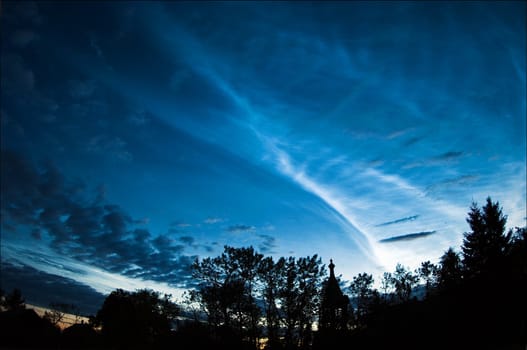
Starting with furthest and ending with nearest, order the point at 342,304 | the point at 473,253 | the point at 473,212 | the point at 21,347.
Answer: the point at 21,347 < the point at 473,212 < the point at 473,253 < the point at 342,304

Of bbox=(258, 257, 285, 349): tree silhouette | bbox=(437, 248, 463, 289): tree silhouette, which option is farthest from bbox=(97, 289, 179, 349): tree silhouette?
bbox=(437, 248, 463, 289): tree silhouette

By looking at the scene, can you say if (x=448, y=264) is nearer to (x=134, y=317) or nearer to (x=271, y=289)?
(x=271, y=289)

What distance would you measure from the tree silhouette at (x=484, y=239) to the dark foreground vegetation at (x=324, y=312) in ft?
0.41

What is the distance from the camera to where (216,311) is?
41.9 meters

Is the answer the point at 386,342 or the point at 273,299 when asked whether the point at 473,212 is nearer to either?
the point at 273,299

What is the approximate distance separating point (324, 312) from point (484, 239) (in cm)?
2674

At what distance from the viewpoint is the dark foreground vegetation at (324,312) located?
20.1 meters

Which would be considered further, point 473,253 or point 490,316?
point 473,253

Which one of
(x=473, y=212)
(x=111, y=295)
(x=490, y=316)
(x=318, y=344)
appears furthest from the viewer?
(x=111, y=295)

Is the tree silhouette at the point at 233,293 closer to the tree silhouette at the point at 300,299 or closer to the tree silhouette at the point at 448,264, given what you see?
the tree silhouette at the point at 300,299

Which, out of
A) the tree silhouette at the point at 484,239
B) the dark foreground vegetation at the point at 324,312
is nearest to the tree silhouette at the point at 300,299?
the dark foreground vegetation at the point at 324,312

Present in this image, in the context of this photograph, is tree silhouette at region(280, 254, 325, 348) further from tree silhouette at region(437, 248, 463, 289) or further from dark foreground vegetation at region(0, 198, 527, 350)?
tree silhouette at region(437, 248, 463, 289)

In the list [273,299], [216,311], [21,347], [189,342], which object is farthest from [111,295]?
[189,342]

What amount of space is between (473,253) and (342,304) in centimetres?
2277
